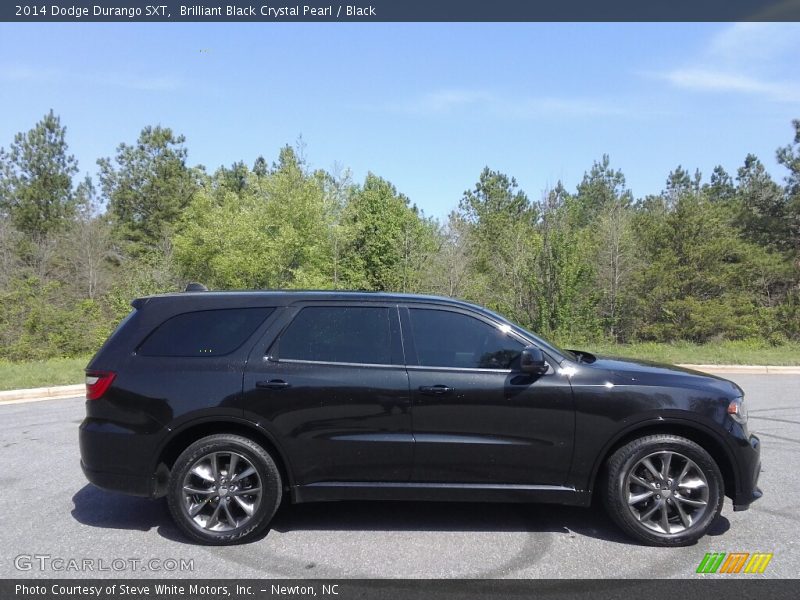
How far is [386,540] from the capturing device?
172 inches

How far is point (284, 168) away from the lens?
24.9m

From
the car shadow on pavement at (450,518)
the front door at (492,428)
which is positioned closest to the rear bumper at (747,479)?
the car shadow on pavement at (450,518)

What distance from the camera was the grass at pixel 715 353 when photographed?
15.4 meters

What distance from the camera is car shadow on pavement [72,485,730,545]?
4.59 m

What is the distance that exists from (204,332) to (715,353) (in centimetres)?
1571

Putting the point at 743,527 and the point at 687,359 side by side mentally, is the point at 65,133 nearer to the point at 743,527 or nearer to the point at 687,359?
the point at 687,359

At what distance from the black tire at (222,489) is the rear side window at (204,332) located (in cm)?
69

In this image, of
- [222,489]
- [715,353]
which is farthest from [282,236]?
[222,489]

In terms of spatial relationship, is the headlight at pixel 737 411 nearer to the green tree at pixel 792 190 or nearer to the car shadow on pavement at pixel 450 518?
the car shadow on pavement at pixel 450 518

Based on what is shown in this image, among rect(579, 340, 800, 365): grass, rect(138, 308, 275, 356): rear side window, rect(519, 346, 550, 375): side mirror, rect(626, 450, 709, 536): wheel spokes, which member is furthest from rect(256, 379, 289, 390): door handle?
rect(579, 340, 800, 365): grass

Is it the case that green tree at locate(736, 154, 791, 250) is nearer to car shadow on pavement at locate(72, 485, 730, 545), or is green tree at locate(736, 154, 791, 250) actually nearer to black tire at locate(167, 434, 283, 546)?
car shadow on pavement at locate(72, 485, 730, 545)

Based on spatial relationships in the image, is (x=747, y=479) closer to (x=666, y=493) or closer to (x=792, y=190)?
(x=666, y=493)

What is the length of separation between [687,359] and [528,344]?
12.6 metres

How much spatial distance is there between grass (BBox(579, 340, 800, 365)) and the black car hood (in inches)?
374
